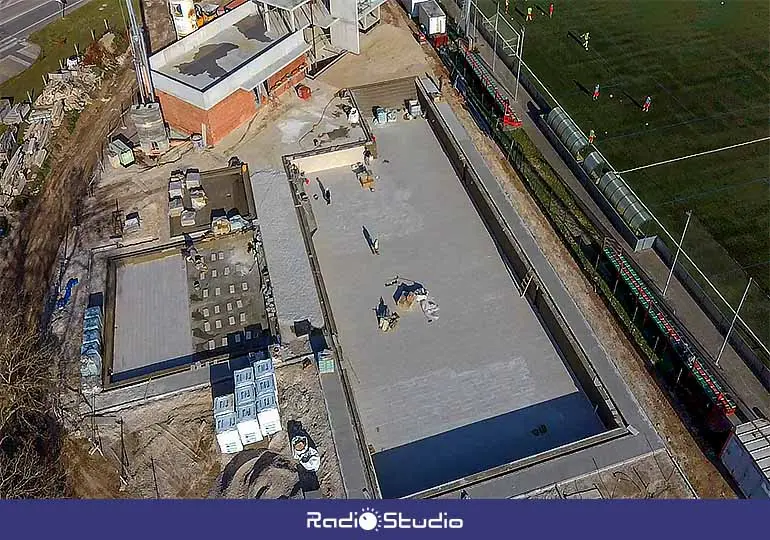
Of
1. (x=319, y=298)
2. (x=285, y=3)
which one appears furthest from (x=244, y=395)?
(x=285, y=3)

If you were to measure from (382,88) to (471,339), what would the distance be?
19784 mm

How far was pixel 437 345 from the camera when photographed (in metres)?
27.6

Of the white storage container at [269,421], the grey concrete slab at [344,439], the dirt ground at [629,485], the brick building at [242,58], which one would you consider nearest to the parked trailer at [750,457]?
the dirt ground at [629,485]

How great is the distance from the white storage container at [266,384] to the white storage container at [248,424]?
2.12 feet

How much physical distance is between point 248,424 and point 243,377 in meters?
1.98

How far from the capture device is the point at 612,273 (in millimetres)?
30609

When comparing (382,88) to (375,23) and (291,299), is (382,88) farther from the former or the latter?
(291,299)

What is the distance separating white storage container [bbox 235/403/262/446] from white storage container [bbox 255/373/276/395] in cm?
64

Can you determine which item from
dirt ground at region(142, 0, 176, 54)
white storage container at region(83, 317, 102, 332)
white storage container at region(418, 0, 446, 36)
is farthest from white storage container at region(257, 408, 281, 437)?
white storage container at region(418, 0, 446, 36)

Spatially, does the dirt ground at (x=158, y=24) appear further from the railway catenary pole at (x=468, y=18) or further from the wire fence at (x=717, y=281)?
the wire fence at (x=717, y=281)

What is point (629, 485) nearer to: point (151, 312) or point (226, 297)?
point (226, 297)

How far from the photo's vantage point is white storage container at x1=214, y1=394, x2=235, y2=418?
23.2 m

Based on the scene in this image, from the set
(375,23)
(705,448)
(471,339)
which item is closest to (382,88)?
(375,23)
